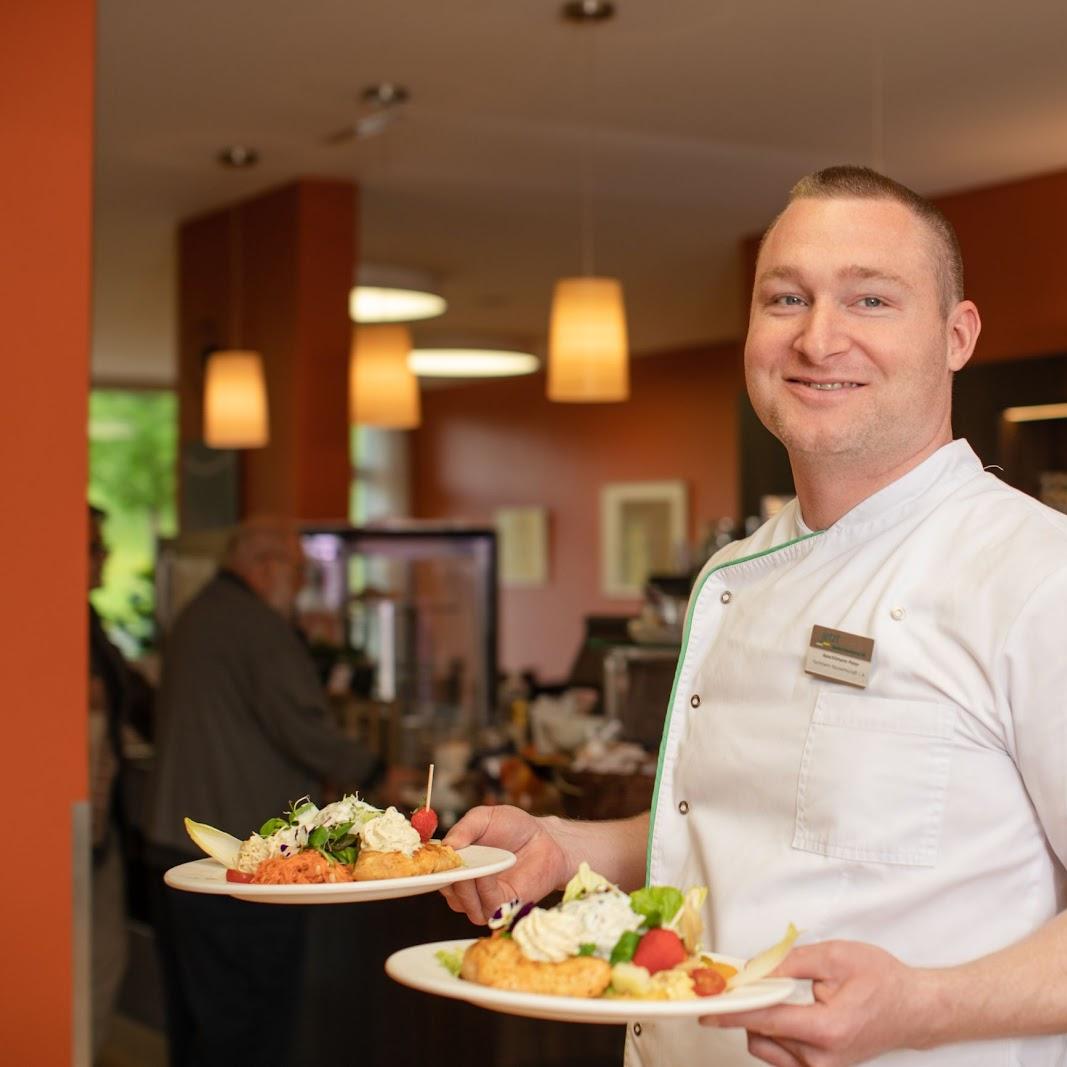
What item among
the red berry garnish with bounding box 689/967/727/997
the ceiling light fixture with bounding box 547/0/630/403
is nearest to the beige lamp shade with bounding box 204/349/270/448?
the ceiling light fixture with bounding box 547/0/630/403

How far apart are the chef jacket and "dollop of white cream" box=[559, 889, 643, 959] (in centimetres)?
23

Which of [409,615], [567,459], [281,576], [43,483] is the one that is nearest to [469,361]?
[409,615]

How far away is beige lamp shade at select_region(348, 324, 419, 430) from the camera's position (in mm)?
5812

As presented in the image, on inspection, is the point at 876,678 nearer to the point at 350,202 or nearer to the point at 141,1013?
the point at 141,1013

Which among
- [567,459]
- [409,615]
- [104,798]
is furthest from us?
[567,459]

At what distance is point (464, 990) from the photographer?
1226 millimetres

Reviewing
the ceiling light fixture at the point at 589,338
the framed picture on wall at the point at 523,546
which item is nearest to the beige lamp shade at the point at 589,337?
the ceiling light fixture at the point at 589,338

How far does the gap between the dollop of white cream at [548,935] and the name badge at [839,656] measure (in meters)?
0.36

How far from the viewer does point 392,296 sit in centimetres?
713

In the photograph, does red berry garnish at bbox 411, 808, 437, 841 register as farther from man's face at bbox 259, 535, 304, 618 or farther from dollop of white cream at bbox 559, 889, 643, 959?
man's face at bbox 259, 535, 304, 618

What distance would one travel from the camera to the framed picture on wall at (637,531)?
10586 mm

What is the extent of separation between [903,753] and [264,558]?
11.5ft

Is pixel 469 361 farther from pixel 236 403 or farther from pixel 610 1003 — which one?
pixel 610 1003

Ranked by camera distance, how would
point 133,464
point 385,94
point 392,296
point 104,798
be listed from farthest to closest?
point 133,464 < point 392,296 < point 385,94 < point 104,798
